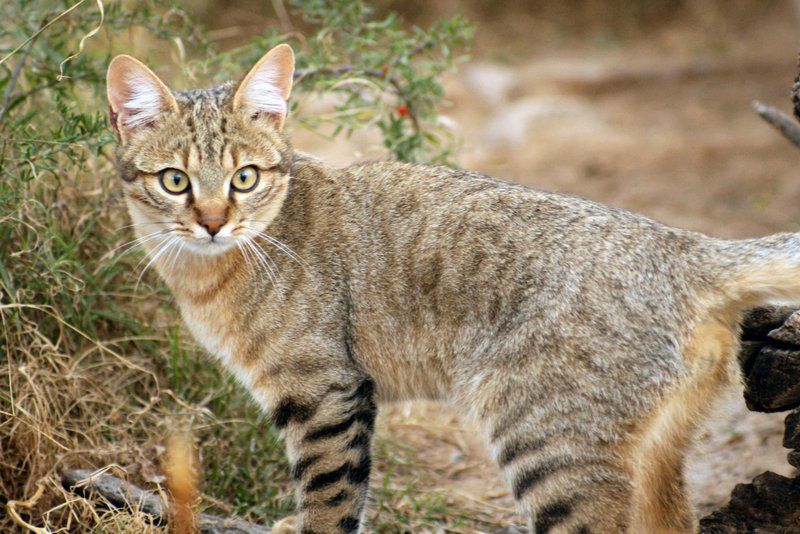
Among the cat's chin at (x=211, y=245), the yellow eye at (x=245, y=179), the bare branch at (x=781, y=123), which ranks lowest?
the cat's chin at (x=211, y=245)

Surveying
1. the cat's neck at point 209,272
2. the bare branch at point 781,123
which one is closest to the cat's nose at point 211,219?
the cat's neck at point 209,272

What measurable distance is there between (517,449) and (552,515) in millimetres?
284

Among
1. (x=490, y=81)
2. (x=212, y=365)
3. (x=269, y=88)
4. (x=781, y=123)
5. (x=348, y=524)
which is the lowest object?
(x=212, y=365)

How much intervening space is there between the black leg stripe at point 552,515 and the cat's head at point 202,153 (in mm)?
1778

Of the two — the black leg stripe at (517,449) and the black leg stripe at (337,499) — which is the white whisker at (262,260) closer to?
the black leg stripe at (337,499)

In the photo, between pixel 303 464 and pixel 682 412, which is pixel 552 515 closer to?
pixel 682 412

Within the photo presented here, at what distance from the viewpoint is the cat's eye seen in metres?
4.13

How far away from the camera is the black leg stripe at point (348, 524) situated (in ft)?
13.8

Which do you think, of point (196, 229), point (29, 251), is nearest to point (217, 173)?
point (196, 229)

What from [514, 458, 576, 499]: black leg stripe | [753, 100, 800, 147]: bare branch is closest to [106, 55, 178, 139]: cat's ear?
[514, 458, 576, 499]: black leg stripe

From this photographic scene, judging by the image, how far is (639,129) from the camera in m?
10.8

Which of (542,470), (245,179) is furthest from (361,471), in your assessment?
(245,179)

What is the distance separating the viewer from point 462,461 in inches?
234

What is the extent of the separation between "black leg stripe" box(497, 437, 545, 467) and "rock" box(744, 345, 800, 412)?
3.43 ft
